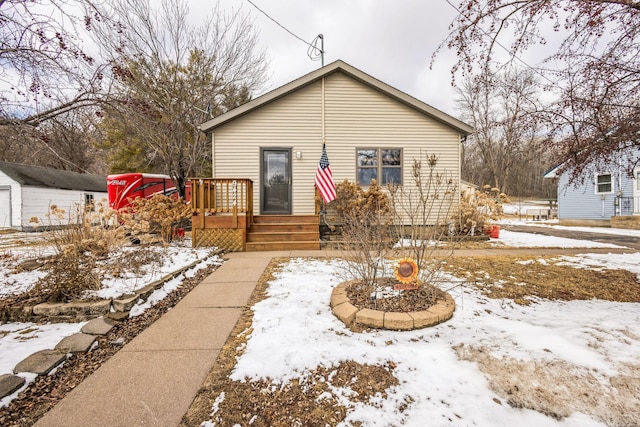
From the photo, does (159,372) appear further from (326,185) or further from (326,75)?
(326,75)

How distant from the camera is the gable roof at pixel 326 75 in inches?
323

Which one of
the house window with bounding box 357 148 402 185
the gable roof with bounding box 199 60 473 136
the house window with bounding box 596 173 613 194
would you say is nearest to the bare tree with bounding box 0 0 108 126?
the gable roof with bounding box 199 60 473 136

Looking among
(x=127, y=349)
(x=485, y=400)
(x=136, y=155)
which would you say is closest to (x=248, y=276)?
(x=127, y=349)

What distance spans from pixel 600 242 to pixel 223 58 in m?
14.4

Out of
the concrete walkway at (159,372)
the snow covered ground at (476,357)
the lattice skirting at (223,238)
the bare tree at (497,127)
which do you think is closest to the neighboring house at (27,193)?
the lattice skirting at (223,238)

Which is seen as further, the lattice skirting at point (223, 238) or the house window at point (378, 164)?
the house window at point (378, 164)

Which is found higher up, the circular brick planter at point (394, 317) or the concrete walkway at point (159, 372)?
the circular brick planter at point (394, 317)

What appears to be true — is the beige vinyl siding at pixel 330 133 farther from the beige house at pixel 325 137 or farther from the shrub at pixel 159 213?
the shrub at pixel 159 213

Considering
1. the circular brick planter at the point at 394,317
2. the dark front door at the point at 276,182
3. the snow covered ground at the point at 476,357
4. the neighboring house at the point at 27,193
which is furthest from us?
the neighboring house at the point at 27,193

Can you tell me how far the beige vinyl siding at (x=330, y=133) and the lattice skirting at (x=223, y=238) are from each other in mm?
1944

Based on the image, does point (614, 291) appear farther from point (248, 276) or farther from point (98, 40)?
point (98, 40)

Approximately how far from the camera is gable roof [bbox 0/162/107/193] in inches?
551

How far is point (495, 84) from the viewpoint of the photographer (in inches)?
167

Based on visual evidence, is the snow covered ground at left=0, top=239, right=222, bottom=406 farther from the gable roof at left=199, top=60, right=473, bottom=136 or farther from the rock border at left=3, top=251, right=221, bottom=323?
the gable roof at left=199, top=60, right=473, bottom=136
